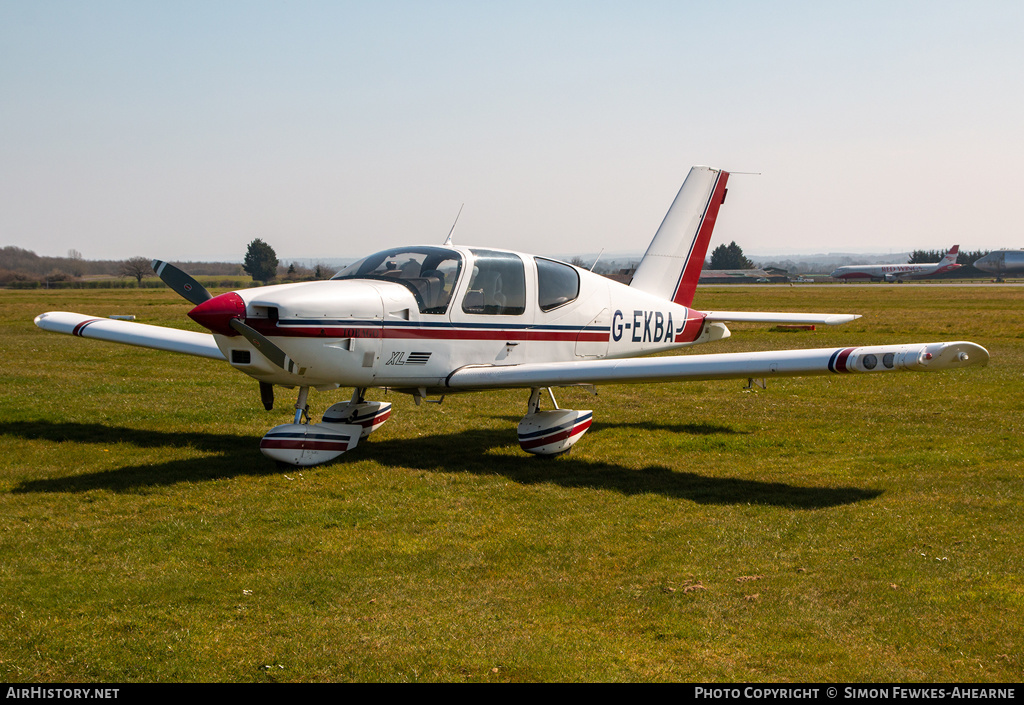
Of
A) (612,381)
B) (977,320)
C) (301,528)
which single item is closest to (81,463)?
(301,528)

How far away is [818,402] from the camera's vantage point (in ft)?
46.2

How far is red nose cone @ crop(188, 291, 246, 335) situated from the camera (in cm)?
819

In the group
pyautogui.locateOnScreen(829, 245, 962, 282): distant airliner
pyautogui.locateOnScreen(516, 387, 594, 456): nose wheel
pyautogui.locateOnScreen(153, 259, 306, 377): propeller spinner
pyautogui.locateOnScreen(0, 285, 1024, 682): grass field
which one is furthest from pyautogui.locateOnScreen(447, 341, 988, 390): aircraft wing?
pyautogui.locateOnScreen(829, 245, 962, 282): distant airliner

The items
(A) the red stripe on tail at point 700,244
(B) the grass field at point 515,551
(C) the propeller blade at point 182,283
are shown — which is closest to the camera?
(B) the grass field at point 515,551

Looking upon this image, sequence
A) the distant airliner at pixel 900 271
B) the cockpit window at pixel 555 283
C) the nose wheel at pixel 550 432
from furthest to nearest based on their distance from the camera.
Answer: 1. the distant airliner at pixel 900 271
2. the cockpit window at pixel 555 283
3. the nose wheel at pixel 550 432

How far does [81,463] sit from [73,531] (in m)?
2.80

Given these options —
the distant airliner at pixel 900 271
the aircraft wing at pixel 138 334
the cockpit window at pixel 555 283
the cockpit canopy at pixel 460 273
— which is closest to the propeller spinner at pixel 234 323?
the cockpit canopy at pixel 460 273

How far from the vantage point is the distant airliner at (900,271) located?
136625 millimetres

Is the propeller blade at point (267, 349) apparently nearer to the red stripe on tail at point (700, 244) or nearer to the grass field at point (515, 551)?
the grass field at point (515, 551)

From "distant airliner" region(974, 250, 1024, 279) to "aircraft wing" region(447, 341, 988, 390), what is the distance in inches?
5844

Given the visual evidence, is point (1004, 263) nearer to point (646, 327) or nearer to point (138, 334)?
point (646, 327)

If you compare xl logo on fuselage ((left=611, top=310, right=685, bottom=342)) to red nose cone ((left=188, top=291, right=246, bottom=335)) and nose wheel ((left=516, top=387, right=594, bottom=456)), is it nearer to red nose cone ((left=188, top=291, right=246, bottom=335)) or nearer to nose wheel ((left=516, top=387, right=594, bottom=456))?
nose wheel ((left=516, top=387, right=594, bottom=456))

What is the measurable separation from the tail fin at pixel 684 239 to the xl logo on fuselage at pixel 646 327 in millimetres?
787

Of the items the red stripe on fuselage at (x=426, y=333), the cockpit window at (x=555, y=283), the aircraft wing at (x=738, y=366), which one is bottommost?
the aircraft wing at (x=738, y=366)
